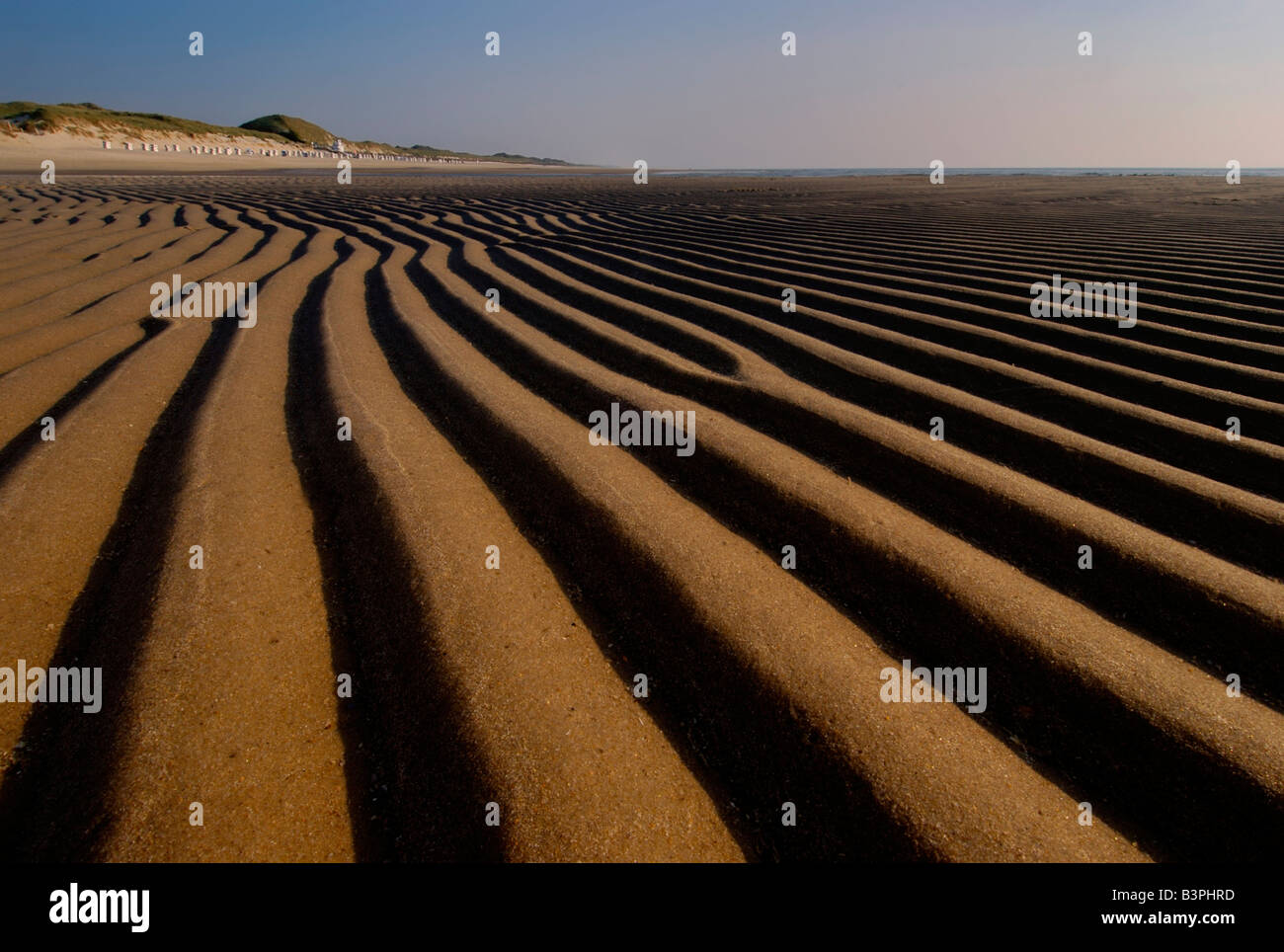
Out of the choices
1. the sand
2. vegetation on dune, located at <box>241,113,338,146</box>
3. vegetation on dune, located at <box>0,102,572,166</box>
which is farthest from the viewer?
vegetation on dune, located at <box>241,113,338,146</box>

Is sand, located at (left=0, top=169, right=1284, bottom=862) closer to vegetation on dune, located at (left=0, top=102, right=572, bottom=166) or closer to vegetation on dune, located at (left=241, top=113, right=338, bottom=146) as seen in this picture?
vegetation on dune, located at (left=0, top=102, right=572, bottom=166)

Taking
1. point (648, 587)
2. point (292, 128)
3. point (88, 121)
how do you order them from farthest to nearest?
point (292, 128)
point (88, 121)
point (648, 587)

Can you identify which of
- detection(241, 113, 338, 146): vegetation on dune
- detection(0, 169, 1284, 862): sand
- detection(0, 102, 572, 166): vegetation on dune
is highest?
detection(241, 113, 338, 146): vegetation on dune

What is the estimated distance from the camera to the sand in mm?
1270

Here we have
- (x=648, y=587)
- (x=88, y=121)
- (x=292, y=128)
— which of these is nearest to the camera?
(x=648, y=587)

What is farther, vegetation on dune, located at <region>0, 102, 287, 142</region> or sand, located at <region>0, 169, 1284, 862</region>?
vegetation on dune, located at <region>0, 102, 287, 142</region>

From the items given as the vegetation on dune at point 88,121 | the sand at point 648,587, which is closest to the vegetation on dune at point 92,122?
the vegetation on dune at point 88,121

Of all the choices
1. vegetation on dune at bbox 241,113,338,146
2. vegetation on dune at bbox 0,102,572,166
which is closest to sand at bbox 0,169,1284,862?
vegetation on dune at bbox 0,102,572,166

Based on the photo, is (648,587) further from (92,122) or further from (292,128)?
(292,128)

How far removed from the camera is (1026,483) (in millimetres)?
2229

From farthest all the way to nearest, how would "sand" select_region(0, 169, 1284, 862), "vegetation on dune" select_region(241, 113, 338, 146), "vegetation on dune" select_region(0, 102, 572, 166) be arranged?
"vegetation on dune" select_region(241, 113, 338, 146) → "vegetation on dune" select_region(0, 102, 572, 166) → "sand" select_region(0, 169, 1284, 862)

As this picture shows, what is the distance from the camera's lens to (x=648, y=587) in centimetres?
181

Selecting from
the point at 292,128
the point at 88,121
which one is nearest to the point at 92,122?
the point at 88,121

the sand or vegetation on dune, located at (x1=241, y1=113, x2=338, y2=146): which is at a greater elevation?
vegetation on dune, located at (x1=241, y1=113, x2=338, y2=146)
